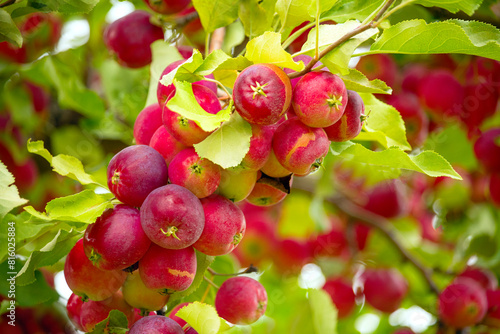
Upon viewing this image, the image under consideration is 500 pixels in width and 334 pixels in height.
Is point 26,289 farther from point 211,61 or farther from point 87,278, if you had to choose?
point 211,61

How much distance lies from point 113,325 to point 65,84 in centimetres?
95

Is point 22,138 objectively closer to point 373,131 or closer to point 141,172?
point 141,172

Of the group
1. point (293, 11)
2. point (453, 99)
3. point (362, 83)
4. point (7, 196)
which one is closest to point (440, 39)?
point (362, 83)

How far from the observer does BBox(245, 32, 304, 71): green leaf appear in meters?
0.71

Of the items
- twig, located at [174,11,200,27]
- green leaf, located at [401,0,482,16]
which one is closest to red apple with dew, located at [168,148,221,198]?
green leaf, located at [401,0,482,16]

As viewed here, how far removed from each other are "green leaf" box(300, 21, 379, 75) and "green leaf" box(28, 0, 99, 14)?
0.39 metres

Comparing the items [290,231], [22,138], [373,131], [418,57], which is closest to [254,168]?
[373,131]

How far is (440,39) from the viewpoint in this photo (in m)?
0.73

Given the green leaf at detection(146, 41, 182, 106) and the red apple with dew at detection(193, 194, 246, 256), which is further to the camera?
the green leaf at detection(146, 41, 182, 106)

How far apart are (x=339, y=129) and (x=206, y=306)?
0.32 metres

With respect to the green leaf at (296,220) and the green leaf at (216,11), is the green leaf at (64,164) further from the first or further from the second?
the green leaf at (296,220)

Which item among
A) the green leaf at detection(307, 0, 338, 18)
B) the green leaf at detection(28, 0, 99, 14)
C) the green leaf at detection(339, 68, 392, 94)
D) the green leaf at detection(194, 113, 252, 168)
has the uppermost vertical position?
the green leaf at detection(307, 0, 338, 18)

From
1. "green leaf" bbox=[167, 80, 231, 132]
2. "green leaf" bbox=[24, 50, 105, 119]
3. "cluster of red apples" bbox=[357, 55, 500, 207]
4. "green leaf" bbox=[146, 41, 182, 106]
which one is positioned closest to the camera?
"green leaf" bbox=[167, 80, 231, 132]

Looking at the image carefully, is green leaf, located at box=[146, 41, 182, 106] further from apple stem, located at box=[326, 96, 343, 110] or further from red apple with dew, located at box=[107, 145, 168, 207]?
apple stem, located at box=[326, 96, 343, 110]
